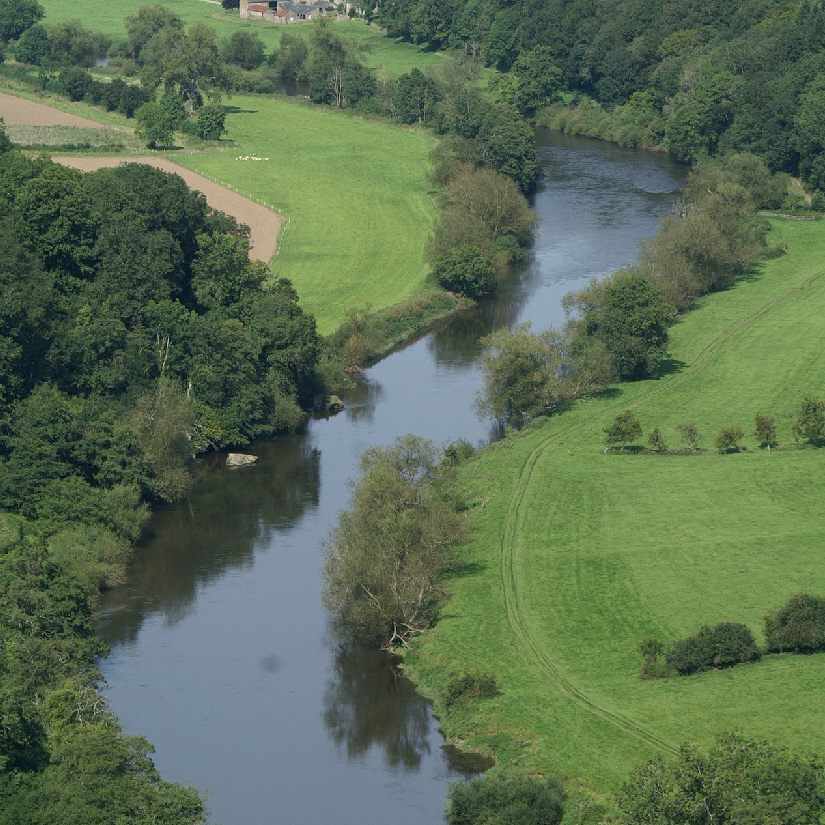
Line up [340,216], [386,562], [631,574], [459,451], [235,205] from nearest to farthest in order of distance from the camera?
[386,562]
[631,574]
[459,451]
[235,205]
[340,216]

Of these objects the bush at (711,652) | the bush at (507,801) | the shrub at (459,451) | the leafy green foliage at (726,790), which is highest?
the leafy green foliage at (726,790)

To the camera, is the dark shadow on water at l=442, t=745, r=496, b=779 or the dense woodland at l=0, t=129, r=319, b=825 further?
the dense woodland at l=0, t=129, r=319, b=825

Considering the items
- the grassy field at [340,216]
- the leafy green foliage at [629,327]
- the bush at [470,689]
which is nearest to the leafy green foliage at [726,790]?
the bush at [470,689]

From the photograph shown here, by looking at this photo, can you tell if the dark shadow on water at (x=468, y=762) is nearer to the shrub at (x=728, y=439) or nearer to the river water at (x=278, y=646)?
the river water at (x=278, y=646)

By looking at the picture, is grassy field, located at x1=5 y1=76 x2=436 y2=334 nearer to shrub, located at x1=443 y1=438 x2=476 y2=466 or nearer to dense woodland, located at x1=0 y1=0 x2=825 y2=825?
dense woodland, located at x1=0 y1=0 x2=825 y2=825

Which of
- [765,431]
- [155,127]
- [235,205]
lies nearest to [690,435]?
[765,431]

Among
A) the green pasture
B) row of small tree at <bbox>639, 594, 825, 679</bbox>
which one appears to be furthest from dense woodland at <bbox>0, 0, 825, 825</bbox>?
row of small tree at <bbox>639, 594, 825, 679</bbox>

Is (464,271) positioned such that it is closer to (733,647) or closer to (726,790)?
(733,647)
